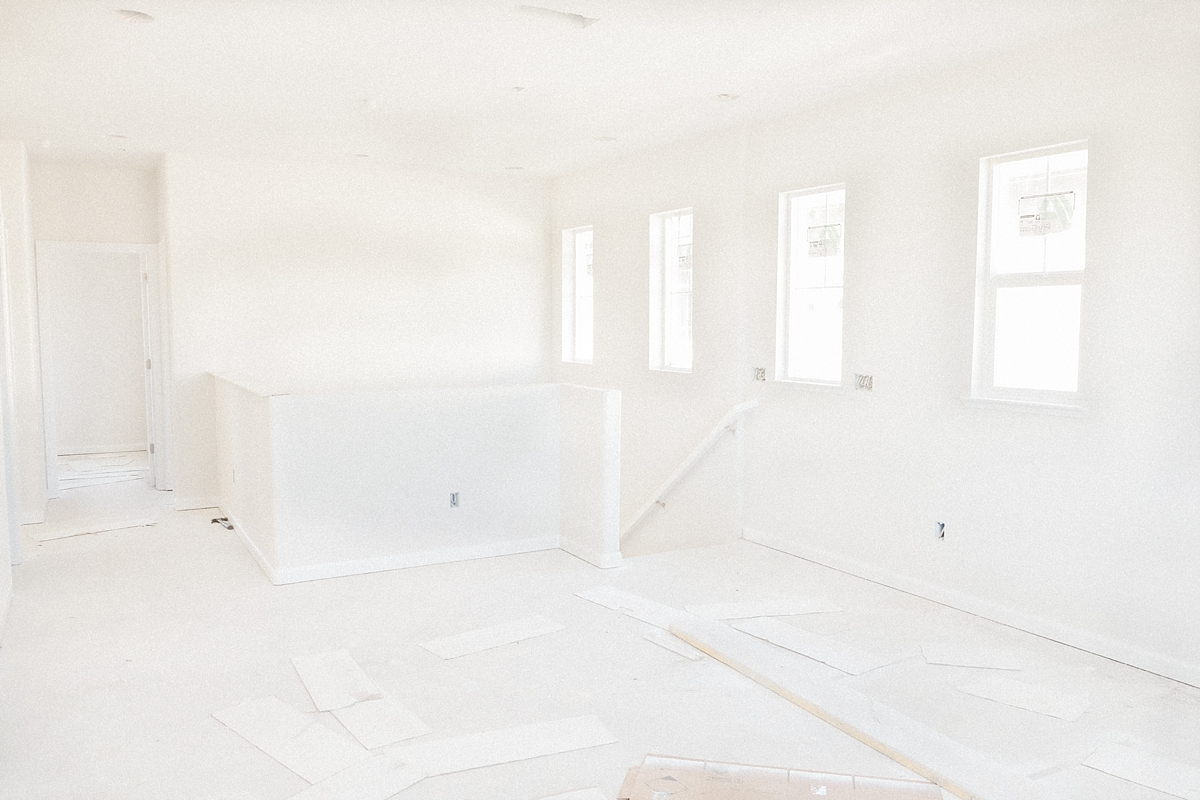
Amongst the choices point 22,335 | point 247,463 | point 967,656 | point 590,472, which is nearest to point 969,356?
point 967,656

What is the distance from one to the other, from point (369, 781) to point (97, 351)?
27.4 ft

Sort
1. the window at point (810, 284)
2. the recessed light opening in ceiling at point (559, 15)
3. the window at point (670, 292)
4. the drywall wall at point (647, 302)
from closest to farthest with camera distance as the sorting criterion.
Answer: the recessed light opening in ceiling at point (559, 15)
the window at point (810, 284)
the drywall wall at point (647, 302)
the window at point (670, 292)

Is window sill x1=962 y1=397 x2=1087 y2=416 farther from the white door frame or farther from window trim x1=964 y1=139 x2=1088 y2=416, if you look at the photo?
the white door frame

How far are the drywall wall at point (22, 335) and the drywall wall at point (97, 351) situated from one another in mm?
2806

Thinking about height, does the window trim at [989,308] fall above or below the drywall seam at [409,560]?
above

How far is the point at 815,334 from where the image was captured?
220 inches

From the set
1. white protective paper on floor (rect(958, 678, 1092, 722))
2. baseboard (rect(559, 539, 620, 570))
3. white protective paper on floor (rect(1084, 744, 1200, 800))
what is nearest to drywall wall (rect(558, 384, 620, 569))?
baseboard (rect(559, 539, 620, 570))

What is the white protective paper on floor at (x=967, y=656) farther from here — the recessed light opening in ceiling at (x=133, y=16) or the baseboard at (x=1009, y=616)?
the recessed light opening in ceiling at (x=133, y=16)

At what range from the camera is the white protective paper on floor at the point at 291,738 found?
292 cm

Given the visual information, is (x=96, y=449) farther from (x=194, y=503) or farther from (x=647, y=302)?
(x=647, y=302)

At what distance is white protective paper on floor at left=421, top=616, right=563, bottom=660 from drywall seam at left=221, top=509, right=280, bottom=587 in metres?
1.39

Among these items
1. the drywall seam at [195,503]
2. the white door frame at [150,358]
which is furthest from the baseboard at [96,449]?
the drywall seam at [195,503]

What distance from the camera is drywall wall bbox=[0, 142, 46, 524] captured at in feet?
21.0

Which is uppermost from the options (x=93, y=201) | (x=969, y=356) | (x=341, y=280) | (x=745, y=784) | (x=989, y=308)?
(x=93, y=201)
